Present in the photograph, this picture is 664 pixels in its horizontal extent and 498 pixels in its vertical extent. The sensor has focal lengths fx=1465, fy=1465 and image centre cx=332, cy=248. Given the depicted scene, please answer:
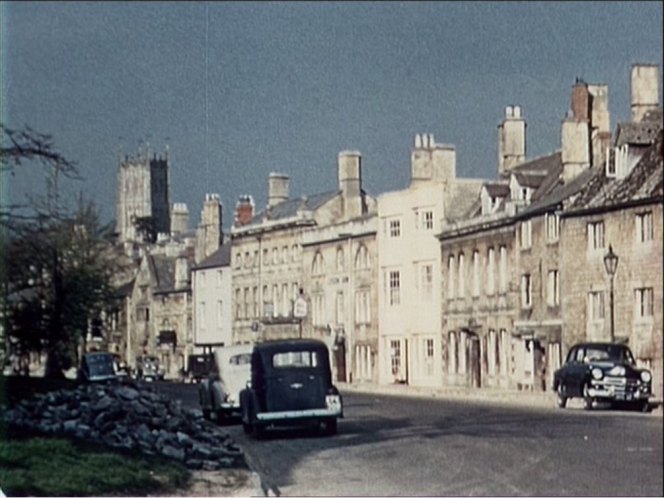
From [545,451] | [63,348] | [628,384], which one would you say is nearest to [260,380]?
[63,348]

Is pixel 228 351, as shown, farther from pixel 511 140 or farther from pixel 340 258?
pixel 511 140

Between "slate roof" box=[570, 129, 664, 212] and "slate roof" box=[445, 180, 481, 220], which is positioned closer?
"slate roof" box=[570, 129, 664, 212]

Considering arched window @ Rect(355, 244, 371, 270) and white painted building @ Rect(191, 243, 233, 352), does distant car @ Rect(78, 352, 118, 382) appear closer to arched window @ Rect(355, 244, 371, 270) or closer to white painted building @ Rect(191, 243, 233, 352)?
white painted building @ Rect(191, 243, 233, 352)

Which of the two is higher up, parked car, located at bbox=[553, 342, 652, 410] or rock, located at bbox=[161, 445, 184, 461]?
parked car, located at bbox=[553, 342, 652, 410]

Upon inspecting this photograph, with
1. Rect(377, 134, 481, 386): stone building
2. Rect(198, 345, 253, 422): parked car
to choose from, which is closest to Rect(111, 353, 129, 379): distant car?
Rect(198, 345, 253, 422): parked car

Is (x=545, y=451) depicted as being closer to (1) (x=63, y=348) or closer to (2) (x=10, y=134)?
(1) (x=63, y=348)

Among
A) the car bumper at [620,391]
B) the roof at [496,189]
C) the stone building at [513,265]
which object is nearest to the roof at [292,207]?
the stone building at [513,265]

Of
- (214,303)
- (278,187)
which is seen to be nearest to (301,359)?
(214,303)
